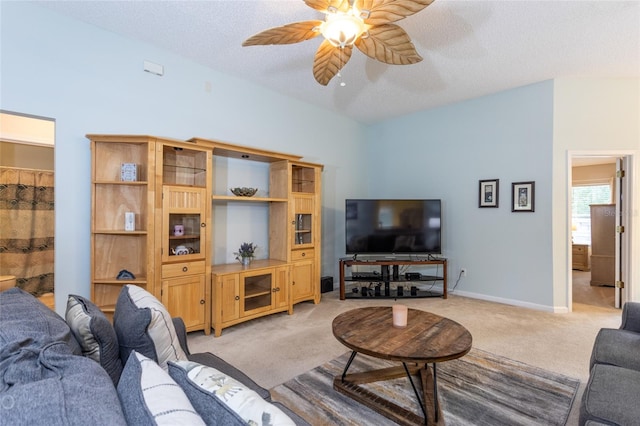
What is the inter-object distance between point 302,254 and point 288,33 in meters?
2.58

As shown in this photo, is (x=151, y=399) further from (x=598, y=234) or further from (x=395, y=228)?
(x=598, y=234)

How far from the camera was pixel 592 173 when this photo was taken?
6.91 m

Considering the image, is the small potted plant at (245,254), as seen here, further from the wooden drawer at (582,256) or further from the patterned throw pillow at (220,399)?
the wooden drawer at (582,256)

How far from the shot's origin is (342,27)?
1.92 meters

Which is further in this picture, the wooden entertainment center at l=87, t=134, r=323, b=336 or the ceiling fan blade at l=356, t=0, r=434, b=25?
the wooden entertainment center at l=87, t=134, r=323, b=336

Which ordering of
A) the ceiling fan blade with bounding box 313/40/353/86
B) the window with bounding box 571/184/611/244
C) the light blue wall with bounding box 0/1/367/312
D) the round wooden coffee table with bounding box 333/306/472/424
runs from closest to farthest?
the round wooden coffee table with bounding box 333/306/472/424, the ceiling fan blade with bounding box 313/40/353/86, the light blue wall with bounding box 0/1/367/312, the window with bounding box 571/184/611/244

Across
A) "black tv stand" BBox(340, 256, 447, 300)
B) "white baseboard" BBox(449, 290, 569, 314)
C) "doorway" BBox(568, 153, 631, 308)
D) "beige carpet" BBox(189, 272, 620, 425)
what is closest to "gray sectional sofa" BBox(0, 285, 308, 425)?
"beige carpet" BBox(189, 272, 620, 425)

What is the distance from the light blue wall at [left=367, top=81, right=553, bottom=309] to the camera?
395cm

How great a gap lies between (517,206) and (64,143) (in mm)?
5052

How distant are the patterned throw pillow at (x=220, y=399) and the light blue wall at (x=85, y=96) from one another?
8.34 ft

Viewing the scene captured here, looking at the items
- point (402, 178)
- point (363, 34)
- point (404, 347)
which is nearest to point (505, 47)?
point (363, 34)

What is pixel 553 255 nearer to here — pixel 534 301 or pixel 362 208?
pixel 534 301

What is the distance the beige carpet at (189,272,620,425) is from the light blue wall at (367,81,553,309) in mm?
458

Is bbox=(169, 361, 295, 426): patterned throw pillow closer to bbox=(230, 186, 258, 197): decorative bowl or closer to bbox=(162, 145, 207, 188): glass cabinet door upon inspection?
bbox=(162, 145, 207, 188): glass cabinet door
